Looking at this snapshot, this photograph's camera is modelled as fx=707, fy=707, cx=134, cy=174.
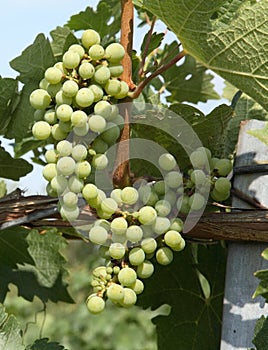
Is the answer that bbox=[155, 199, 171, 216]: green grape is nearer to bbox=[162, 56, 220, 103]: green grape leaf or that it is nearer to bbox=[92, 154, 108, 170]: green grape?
bbox=[92, 154, 108, 170]: green grape

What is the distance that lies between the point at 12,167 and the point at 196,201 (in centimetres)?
43

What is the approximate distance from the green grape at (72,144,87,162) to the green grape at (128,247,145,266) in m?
0.13

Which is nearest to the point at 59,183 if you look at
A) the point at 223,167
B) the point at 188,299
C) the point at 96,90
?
the point at 96,90

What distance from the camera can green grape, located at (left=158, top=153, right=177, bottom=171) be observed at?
3.12 ft

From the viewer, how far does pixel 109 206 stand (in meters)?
0.88

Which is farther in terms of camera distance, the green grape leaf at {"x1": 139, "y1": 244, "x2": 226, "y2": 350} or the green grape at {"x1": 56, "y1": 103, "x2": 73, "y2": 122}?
A: the green grape leaf at {"x1": 139, "y1": 244, "x2": 226, "y2": 350}

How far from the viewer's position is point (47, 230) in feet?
4.75

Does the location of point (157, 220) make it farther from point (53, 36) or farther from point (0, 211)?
point (53, 36)

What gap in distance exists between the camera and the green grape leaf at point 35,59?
1066 mm

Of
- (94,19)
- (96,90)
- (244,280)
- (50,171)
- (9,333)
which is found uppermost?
(94,19)

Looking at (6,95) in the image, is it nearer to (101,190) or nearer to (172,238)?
(101,190)

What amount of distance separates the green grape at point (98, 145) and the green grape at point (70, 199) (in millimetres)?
66

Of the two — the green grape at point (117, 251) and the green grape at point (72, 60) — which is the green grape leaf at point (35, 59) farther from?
the green grape at point (117, 251)

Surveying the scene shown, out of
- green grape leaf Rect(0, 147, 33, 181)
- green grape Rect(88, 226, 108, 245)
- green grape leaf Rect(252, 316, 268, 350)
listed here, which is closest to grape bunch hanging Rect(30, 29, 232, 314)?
green grape Rect(88, 226, 108, 245)
